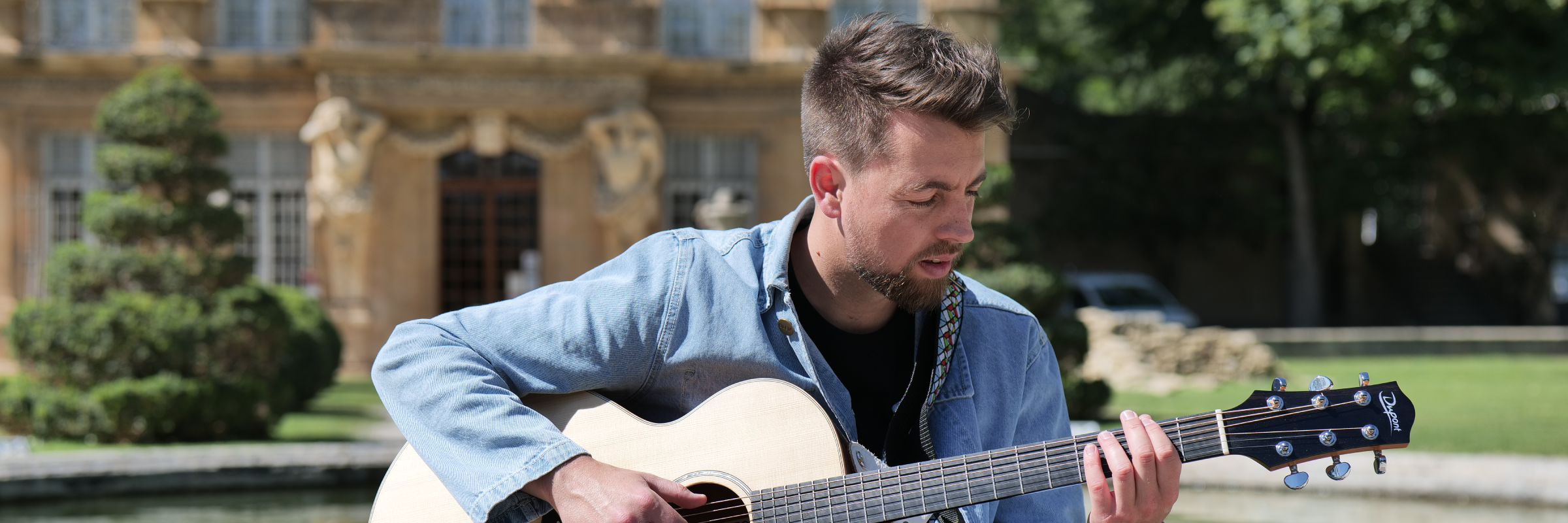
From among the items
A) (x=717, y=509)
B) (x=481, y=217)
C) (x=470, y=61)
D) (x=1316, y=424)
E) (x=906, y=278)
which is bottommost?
(x=481, y=217)

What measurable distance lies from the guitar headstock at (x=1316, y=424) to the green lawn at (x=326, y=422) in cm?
644

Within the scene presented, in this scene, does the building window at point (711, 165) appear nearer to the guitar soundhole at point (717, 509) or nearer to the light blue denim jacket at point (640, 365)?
the light blue denim jacket at point (640, 365)

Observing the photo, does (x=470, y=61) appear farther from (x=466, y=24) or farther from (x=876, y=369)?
(x=876, y=369)

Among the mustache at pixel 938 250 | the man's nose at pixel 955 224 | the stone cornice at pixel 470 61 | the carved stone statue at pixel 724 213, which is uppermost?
the stone cornice at pixel 470 61

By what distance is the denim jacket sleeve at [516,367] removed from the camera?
102 inches

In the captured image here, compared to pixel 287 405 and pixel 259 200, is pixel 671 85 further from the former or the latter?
pixel 287 405

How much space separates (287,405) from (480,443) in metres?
8.68

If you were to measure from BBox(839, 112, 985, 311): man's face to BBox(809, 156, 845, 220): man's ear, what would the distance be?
32 mm

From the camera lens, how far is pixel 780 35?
66.5 feet

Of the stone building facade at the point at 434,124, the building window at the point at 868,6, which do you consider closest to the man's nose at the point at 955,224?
the stone building facade at the point at 434,124

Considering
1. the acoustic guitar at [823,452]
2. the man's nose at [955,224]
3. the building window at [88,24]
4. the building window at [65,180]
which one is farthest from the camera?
the building window at [65,180]

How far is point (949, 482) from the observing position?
2555 mm

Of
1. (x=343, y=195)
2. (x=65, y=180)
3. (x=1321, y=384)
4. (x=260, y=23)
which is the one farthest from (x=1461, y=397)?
(x=65, y=180)

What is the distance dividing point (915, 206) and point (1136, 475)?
62cm
